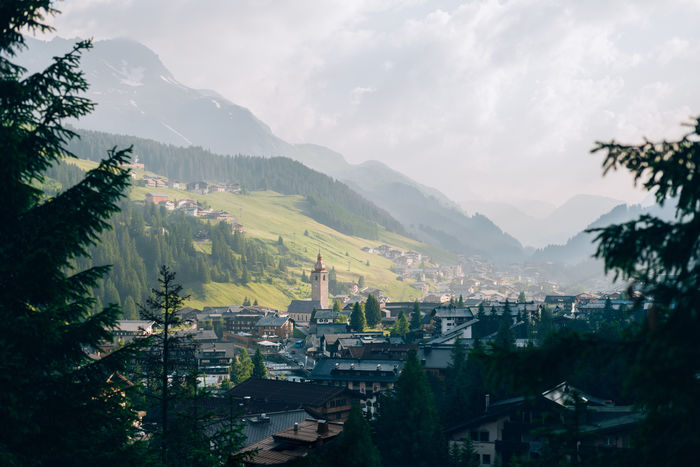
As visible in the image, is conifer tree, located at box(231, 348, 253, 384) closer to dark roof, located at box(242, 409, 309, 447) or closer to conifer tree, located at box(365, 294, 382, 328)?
dark roof, located at box(242, 409, 309, 447)

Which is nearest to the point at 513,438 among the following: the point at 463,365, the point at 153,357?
the point at 463,365

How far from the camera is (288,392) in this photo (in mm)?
78250

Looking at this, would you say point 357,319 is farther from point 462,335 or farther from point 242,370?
point 242,370

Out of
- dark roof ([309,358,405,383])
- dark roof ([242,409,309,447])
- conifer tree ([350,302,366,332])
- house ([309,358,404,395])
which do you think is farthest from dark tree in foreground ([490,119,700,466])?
conifer tree ([350,302,366,332])

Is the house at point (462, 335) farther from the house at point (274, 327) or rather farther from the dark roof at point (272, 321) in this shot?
the dark roof at point (272, 321)

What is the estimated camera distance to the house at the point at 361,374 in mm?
90188

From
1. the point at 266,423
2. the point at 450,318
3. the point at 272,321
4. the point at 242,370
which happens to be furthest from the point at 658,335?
the point at 272,321

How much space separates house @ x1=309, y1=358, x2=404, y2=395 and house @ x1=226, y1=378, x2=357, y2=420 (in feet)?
37.4

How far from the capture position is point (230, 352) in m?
124

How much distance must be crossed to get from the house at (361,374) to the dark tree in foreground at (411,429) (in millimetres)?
38271

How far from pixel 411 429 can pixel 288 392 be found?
32.7m

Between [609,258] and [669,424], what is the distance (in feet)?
8.96

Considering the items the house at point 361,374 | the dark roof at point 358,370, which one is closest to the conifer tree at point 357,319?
the dark roof at point 358,370

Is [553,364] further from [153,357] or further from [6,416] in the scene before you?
[153,357]
